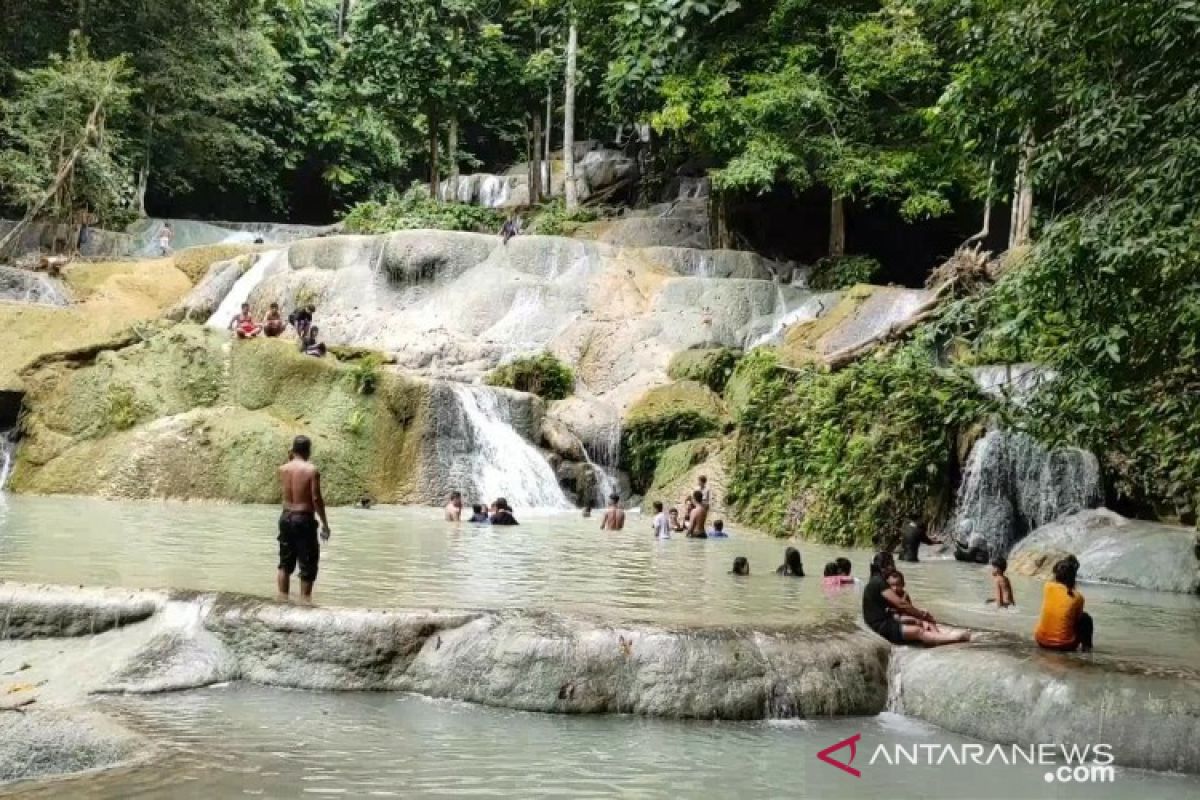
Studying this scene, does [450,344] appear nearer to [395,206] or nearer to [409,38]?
[395,206]

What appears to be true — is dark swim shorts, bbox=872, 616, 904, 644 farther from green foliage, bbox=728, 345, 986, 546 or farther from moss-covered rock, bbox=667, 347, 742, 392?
moss-covered rock, bbox=667, 347, 742, 392

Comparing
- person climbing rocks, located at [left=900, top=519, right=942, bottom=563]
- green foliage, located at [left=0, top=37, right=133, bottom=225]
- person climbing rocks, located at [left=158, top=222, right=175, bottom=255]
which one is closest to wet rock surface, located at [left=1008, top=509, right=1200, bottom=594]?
person climbing rocks, located at [left=900, top=519, right=942, bottom=563]

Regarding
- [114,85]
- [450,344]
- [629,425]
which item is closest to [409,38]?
[114,85]

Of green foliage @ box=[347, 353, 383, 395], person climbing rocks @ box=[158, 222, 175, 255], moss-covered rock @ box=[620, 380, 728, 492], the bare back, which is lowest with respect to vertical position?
the bare back

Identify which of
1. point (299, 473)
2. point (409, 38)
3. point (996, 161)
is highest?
point (409, 38)

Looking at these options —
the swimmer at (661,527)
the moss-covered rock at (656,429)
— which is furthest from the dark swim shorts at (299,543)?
the moss-covered rock at (656,429)

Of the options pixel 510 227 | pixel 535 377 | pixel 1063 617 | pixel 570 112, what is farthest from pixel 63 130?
pixel 1063 617

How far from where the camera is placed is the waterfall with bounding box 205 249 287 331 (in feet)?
91.4

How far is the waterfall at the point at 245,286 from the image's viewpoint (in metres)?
27.8

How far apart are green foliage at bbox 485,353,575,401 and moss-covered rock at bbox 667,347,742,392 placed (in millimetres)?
2378

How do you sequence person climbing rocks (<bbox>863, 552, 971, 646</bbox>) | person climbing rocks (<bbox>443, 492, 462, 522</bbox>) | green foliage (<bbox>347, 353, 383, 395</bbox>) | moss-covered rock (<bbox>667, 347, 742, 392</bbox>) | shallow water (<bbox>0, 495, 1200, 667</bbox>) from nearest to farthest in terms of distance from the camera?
person climbing rocks (<bbox>863, 552, 971, 646</bbox>) < shallow water (<bbox>0, 495, 1200, 667</bbox>) < person climbing rocks (<bbox>443, 492, 462, 522</bbox>) < green foliage (<bbox>347, 353, 383, 395</bbox>) < moss-covered rock (<bbox>667, 347, 742, 392</bbox>)

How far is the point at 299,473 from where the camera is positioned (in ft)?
27.7

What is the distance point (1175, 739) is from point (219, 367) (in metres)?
17.8

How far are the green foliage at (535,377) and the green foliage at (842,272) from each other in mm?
8339
